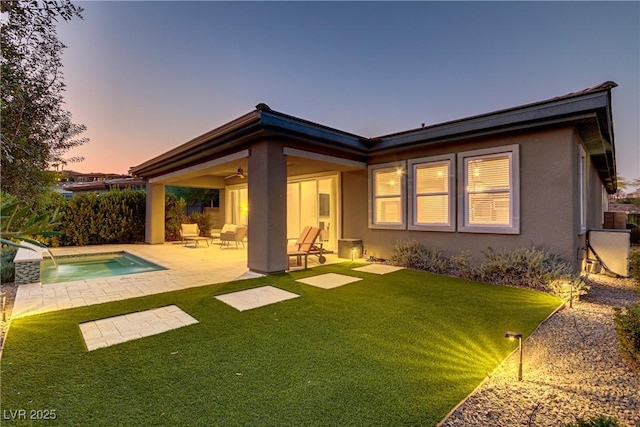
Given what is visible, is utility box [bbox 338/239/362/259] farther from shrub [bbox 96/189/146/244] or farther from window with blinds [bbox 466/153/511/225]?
shrub [bbox 96/189/146/244]

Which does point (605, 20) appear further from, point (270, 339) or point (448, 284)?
point (270, 339)

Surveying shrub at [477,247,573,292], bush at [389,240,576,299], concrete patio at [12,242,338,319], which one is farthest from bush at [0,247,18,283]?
shrub at [477,247,573,292]

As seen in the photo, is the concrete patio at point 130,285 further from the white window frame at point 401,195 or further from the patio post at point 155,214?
the patio post at point 155,214

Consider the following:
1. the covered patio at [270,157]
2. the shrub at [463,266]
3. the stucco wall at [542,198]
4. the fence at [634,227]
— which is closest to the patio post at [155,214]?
the covered patio at [270,157]

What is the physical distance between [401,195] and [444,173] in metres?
1.41

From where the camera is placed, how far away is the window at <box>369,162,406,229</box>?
934 centimetres

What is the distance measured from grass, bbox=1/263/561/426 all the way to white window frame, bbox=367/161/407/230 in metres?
4.12

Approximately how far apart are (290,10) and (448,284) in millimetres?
10753

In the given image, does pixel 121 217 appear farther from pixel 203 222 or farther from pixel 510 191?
pixel 510 191

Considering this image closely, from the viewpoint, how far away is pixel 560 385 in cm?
286

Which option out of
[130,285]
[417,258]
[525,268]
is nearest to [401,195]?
[417,258]

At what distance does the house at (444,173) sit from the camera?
655 centimetres

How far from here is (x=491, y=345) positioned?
12.1 ft

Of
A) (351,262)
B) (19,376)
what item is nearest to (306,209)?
(351,262)
